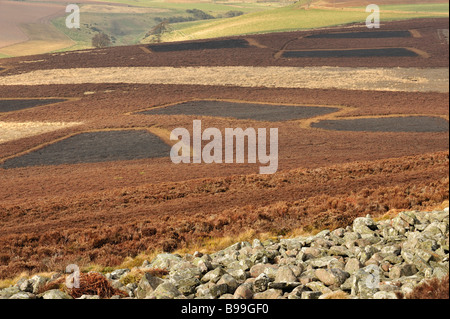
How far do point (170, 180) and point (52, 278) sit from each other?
1570 cm

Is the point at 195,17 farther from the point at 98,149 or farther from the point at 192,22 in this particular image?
the point at 98,149

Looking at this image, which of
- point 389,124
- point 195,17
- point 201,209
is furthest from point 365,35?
point 195,17

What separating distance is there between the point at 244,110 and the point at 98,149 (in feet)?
64.0

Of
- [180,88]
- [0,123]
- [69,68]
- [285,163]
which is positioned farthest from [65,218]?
[69,68]

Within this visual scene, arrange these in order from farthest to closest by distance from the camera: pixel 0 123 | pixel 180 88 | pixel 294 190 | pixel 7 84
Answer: pixel 180 88
pixel 7 84
pixel 0 123
pixel 294 190

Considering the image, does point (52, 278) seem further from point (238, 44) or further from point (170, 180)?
point (238, 44)

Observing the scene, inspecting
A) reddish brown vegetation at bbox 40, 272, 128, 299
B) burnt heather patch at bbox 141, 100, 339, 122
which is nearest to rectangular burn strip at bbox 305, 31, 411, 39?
burnt heather patch at bbox 141, 100, 339, 122

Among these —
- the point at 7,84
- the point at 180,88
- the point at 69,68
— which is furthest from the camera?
the point at 69,68

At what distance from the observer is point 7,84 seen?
49.8 m

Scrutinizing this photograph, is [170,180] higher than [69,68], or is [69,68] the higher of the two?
[69,68]

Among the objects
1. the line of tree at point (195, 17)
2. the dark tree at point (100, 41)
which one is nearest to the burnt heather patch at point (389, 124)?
the dark tree at point (100, 41)

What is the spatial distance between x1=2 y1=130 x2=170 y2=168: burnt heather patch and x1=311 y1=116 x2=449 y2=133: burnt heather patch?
47.9 feet

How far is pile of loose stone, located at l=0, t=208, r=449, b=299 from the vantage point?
10.7m

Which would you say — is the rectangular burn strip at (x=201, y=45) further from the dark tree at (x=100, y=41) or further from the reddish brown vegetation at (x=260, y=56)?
the dark tree at (x=100, y=41)
